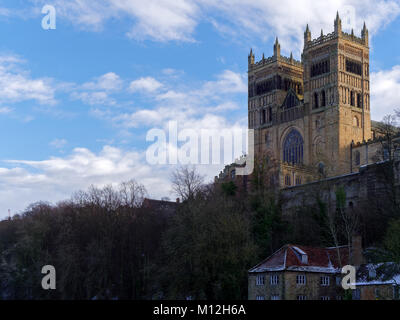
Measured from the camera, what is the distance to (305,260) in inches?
1911

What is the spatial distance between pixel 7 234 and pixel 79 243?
70.6 ft

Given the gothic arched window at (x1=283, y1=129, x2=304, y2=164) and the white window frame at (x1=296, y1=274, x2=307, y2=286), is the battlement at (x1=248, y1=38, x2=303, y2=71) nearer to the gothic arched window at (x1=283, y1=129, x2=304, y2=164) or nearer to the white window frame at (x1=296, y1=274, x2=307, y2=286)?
the gothic arched window at (x1=283, y1=129, x2=304, y2=164)

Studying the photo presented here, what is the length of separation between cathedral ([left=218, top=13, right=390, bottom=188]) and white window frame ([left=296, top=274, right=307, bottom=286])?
38.7 meters

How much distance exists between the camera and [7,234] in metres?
86.0

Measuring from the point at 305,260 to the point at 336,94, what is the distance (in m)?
53.3

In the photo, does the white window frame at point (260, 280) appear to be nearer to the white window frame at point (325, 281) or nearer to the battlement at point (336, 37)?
the white window frame at point (325, 281)

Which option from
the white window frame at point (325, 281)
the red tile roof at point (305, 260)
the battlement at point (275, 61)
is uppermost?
the battlement at point (275, 61)

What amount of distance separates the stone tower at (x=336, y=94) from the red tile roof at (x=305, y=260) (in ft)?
144

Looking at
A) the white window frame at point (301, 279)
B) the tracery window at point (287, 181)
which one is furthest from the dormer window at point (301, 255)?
the tracery window at point (287, 181)

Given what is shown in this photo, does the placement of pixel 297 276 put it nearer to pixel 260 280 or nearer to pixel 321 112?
pixel 260 280

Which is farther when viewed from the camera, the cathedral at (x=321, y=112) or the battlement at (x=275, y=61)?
the battlement at (x=275, y=61)

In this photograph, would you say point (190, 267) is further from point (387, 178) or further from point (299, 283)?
point (387, 178)

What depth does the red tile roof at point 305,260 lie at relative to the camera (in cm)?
4809

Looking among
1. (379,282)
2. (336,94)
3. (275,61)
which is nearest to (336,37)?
(336,94)
